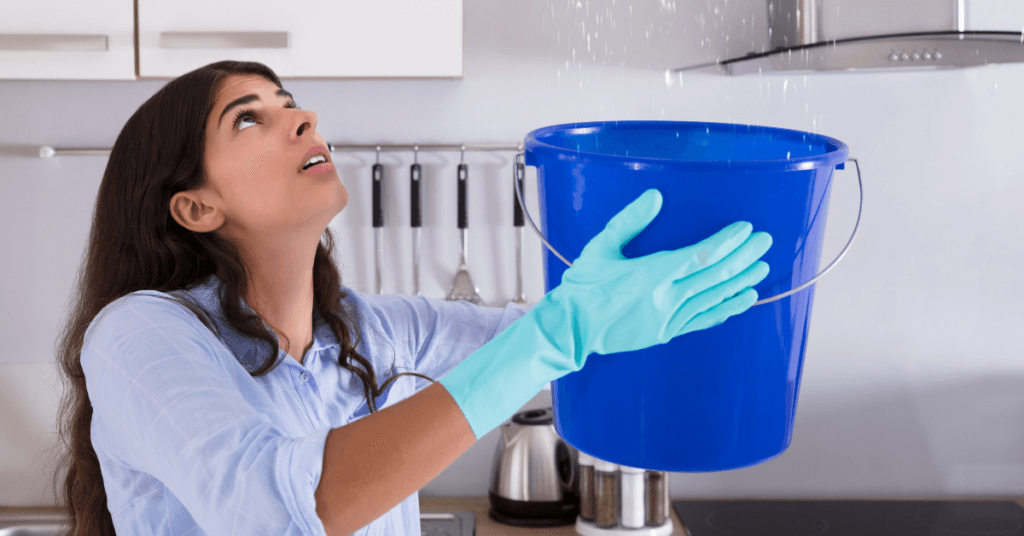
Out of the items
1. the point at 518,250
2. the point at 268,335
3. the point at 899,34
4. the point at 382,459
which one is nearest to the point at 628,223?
the point at 382,459

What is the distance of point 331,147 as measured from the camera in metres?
1.67

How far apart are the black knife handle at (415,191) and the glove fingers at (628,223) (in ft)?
3.31

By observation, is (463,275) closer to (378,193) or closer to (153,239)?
(378,193)

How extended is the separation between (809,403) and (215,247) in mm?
1256

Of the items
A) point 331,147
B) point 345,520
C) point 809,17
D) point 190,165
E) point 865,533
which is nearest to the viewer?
point 345,520

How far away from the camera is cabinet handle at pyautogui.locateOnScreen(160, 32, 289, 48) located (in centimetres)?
133

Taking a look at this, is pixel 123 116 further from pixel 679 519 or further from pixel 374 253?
pixel 679 519

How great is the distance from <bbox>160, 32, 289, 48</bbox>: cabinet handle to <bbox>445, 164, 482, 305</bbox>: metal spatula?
0.46 m

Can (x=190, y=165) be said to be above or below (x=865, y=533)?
above

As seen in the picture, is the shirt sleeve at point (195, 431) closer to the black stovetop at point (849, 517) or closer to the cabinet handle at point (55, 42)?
the cabinet handle at point (55, 42)

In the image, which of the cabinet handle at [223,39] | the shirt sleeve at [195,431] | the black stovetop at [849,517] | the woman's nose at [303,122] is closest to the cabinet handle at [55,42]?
the cabinet handle at [223,39]

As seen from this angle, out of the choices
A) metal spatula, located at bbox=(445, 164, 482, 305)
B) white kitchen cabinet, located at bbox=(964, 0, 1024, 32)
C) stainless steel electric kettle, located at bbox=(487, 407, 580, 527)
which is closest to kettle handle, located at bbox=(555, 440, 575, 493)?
stainless steel electric kettle, located at bbox=(487, 407, 580, 527)

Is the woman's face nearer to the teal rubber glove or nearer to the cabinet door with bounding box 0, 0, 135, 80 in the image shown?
the teal rubber glove

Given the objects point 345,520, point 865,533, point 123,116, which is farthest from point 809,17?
point 123,116
